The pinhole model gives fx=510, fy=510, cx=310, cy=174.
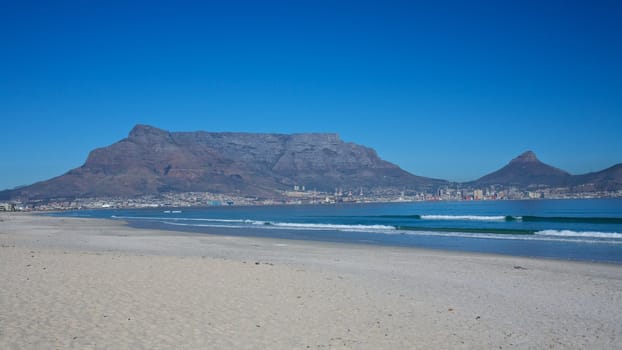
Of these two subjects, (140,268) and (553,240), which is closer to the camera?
(140,268)

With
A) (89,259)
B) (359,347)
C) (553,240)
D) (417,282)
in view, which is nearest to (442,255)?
(417,282)

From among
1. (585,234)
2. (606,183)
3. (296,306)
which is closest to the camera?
(296,306)

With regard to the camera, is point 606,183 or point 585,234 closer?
point 585,234

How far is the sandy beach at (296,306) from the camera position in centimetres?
830

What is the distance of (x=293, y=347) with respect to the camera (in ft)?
26.1

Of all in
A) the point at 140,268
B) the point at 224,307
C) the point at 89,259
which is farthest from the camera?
the point at 89,259

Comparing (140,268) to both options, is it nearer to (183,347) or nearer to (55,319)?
(55,319)

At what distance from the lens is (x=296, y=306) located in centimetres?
1099

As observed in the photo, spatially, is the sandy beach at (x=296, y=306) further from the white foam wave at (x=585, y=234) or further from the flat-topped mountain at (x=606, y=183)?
the flat-topped mountain at (x=606, y=183)

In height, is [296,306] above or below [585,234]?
below

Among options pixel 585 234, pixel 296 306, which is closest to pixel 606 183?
pixel 585 234

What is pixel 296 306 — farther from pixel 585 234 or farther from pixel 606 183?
pixel 606 183

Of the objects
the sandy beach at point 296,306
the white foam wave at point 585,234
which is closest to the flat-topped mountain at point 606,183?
the white foam wave at point 585,234

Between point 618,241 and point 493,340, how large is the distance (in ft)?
88.2
